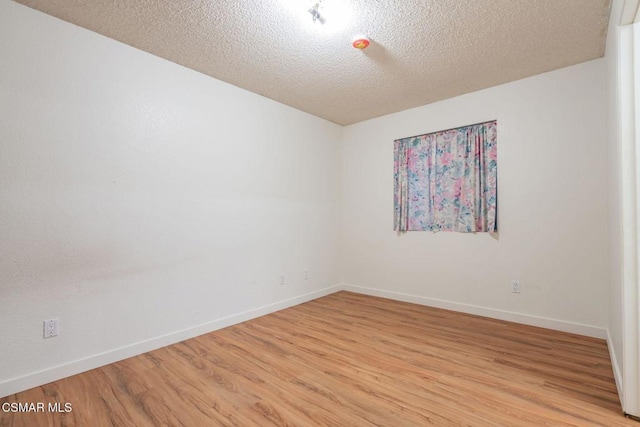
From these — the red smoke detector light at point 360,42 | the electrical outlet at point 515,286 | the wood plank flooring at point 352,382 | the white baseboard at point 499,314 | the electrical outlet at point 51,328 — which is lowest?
the wood plank flooring at point 352,382

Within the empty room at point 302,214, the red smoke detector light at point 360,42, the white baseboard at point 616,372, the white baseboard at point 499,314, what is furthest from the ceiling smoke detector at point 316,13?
the white baseboard at point 499,314

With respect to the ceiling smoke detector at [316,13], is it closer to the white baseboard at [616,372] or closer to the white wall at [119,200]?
the white wall at [119,200]

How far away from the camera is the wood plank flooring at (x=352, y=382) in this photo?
168 cm

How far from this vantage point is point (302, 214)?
4.09m

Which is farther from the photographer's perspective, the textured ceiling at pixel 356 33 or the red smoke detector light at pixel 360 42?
the red smoke detector light at pixel 360 42

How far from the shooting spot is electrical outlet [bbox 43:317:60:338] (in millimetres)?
2088

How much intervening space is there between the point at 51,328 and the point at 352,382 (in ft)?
6.98

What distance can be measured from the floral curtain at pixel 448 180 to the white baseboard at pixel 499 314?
888mm

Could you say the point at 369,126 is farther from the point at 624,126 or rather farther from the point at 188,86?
the point at 624,126

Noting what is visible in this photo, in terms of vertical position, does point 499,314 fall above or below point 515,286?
below

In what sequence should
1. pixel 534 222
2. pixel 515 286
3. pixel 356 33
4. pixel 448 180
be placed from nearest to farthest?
pixel 356 33 → pixel 534 222 → pixel 515 286 → pixel 448 180

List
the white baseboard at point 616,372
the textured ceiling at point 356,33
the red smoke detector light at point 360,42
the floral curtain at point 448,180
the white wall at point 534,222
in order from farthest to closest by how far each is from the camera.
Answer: the floral curtain at point 448,180, the white wall at point 534,222, the red smoke detector light at point 360,42, the textured ceiling at point 356,33, the white baseboard at point 616,372

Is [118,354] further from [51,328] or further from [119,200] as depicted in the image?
[119,200]

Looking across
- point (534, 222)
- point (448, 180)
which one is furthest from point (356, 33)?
point (534, 222)
